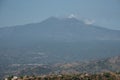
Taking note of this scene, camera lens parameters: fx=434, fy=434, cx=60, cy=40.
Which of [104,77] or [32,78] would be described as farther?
[104,77]

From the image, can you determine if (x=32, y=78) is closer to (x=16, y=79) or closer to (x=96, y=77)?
(x=16, y=79)

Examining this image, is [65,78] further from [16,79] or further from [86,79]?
[16,79]

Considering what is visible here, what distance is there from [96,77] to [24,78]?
16.1 meters

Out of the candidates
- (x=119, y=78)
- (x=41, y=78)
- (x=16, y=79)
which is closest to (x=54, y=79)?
(x=41, y=78)

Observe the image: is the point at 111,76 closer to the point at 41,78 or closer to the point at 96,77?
the point at 96,77

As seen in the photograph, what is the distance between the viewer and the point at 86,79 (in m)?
88.3

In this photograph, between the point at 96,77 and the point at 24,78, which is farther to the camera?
the point at 96,77

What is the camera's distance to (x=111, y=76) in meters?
92.8

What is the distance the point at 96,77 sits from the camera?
92.2m

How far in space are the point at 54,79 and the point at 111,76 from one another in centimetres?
1307

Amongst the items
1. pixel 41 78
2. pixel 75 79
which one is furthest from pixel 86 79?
pixel 41 78

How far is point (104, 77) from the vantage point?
9306cm

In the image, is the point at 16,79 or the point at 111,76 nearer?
the point at 16,79

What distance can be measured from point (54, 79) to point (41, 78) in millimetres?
2909
